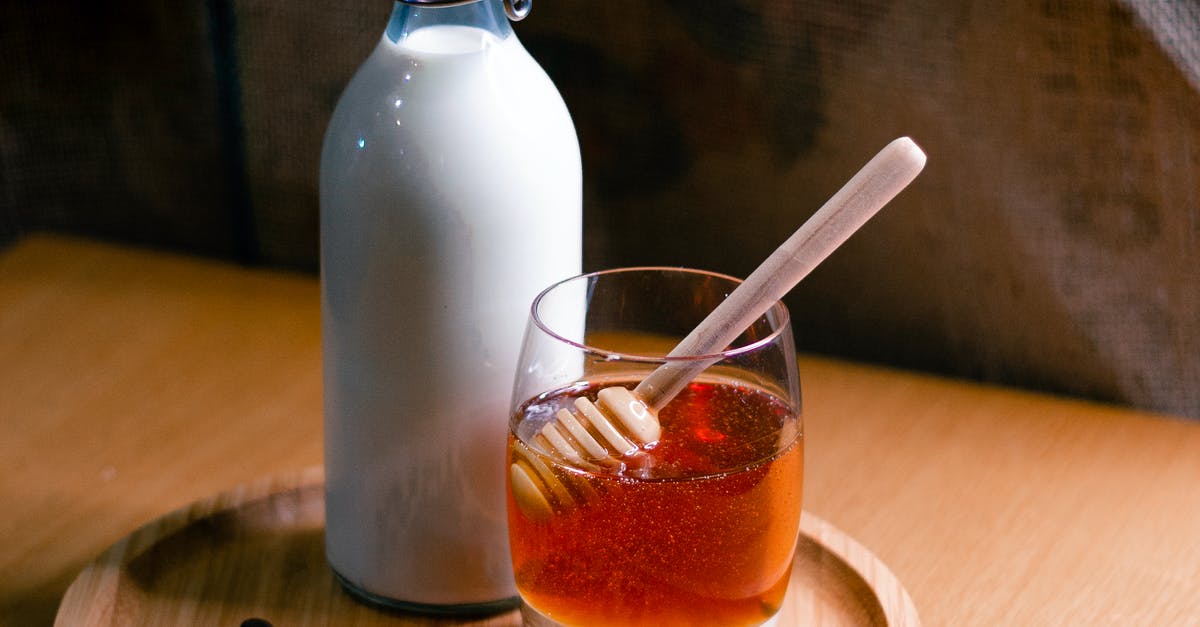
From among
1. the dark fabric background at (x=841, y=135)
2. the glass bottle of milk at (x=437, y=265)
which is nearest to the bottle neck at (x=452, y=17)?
the glass bottle of milk at (x=437, y=265)

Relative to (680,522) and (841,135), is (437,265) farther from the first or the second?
(841,135)

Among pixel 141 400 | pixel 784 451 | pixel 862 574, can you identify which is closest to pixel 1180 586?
pixel 862 574

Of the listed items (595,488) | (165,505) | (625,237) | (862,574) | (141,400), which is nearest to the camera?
(595,488)

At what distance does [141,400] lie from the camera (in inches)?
35.7

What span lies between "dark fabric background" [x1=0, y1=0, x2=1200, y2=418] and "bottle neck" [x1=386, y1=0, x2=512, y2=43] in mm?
414

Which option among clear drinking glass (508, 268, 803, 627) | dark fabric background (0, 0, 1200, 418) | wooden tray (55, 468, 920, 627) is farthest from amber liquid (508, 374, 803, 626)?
dark fabric background (0, 0, 1200, 418)

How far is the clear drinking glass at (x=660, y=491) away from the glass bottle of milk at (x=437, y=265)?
32 millimetres

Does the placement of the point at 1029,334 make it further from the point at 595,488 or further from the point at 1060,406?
the point at 595,488

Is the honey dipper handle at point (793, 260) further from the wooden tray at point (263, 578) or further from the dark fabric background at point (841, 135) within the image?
the dark fabric background at point (841, 135)

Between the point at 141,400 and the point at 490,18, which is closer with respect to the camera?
the point at 490,18

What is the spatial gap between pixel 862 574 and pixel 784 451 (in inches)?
6.2

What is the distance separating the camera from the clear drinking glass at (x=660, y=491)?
515 millimetres

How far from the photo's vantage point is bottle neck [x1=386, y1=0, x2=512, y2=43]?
56 cm

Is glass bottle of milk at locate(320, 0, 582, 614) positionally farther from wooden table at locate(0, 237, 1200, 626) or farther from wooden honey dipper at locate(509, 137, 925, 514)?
wooden table at locate(0, 237, 1200, 626)
